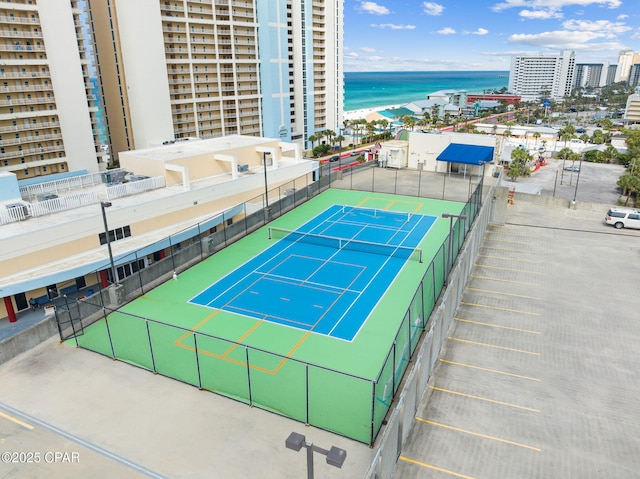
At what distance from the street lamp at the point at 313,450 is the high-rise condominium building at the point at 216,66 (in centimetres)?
5923

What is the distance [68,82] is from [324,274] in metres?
44.7

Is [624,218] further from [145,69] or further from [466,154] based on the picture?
[145,69]

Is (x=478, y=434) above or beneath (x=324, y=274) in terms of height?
above

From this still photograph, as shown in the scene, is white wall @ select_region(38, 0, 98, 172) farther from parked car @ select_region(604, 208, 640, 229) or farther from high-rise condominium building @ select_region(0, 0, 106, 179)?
parked car @ select_region(604, 208, 640, 229)

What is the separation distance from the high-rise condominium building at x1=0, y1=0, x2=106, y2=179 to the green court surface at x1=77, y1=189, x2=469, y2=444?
38.6 m

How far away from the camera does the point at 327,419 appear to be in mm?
13125

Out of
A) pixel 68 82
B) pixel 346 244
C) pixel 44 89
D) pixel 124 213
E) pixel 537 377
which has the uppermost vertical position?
pixel 68 82

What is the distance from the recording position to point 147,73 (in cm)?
5884

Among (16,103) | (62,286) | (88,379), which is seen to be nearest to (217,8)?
(16,103)

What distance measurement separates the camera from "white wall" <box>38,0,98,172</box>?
50125 mm

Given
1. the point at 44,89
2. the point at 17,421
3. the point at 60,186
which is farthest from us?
the point at 44,89

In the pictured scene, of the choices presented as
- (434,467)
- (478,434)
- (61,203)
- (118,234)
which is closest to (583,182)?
(118,234)

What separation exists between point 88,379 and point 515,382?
48.3 feet

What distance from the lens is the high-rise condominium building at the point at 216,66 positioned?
58.6m
